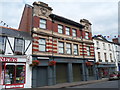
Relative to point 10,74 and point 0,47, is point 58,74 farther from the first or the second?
point 0,47

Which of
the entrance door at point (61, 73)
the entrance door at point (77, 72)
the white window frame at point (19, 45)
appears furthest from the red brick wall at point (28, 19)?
the entrance door at point (77, 72)

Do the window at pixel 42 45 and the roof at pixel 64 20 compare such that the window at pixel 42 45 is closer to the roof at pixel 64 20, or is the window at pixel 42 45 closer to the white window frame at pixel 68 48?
the roof at pixel 64 20

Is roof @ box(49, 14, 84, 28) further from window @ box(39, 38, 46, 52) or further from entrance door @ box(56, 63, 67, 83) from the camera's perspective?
entrance door @ box(56, 63, 67, 83)

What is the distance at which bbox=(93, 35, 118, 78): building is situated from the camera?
21734 millimetres

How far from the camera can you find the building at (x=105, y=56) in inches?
856

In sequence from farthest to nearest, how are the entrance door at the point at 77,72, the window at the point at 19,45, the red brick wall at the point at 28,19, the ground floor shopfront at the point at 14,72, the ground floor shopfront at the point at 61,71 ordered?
the entrance door at the point at 77,72 → the red brick wall at the point at 28,19 → the ground floor shopfront at the point at 61,71 → the window at the point at 19,45 → the ground floor shopfront at the point at 14,72

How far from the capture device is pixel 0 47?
1121cm

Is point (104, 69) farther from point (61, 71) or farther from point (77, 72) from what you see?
point (61, 71)

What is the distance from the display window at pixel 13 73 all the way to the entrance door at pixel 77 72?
7.79m

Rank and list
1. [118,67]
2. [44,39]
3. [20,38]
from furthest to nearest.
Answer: [118,67] < [44,39] < [20,38]

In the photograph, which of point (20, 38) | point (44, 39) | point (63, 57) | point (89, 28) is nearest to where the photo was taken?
point (20, 38)

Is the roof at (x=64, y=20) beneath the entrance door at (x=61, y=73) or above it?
above

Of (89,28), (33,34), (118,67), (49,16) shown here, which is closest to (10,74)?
(33,34)

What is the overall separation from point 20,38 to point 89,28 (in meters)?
13.0
